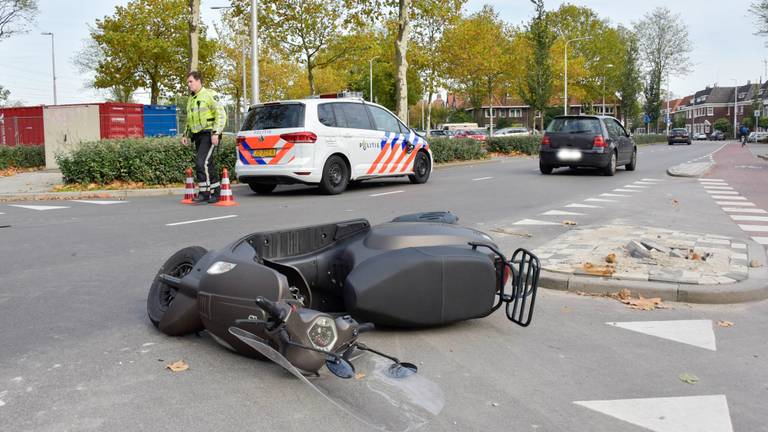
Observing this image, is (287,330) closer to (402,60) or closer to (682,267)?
(682,267)

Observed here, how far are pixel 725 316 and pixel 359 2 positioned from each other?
22.5 meters

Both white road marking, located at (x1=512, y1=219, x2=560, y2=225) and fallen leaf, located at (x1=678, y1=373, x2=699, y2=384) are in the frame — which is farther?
white road marking, located at (x1=512, y1=219, x2=560, y2=225)

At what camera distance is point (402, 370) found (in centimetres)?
355

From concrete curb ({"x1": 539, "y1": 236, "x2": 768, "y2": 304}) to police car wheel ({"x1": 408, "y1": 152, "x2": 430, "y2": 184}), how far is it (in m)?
10.1

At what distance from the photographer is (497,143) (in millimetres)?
34156

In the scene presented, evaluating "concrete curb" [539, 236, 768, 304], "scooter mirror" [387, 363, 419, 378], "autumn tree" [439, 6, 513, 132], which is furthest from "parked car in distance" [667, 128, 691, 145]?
"scooter mirror" [387, 363, 419, 378]

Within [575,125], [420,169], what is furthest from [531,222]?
[575,125]

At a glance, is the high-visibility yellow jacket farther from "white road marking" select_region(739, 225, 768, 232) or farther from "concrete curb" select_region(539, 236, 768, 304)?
"white road marking" select_region(739, 225, 768, 232)

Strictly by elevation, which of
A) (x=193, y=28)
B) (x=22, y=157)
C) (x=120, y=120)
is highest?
(x=193, y=28)

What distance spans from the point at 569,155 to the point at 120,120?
596 inches

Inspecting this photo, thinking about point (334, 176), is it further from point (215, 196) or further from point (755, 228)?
point (755, 228)

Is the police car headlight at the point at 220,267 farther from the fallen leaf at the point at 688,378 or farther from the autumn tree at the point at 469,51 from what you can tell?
the autumn tree at the point at 469,51

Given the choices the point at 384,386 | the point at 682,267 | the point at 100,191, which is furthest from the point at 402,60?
the point at 384,386

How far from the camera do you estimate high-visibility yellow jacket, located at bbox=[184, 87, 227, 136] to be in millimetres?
11578
